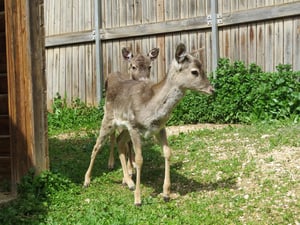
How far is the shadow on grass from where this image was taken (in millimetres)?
7715

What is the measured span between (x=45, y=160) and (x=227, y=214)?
2.78 metres

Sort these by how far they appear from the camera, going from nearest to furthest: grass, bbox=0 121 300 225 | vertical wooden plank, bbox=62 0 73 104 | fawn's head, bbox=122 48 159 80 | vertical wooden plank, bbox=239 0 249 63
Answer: grass, bbox=0 121 300 225 → fawn's head, bbox=122 48 159 80 → vertical wooden plank, bbox=239 0 249 63 → vertical wooden plank, bbox=62 0 73 104

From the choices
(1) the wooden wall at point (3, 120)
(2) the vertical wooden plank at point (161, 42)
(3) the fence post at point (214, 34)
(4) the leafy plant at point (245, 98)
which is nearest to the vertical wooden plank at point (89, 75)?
(2) the vertical wooden plank at point (161, 42)

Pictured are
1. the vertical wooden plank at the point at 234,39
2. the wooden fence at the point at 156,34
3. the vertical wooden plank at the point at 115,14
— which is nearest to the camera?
the wooden fence at the point at 156,34

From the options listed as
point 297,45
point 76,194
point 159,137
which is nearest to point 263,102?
point 297,45

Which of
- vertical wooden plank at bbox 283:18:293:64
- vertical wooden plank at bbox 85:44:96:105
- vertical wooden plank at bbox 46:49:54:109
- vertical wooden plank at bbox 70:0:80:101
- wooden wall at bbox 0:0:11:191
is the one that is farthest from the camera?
vertical wooden plank at bbox 46:49:54:109

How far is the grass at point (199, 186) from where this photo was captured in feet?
21.2

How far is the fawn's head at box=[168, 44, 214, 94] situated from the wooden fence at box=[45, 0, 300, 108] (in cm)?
528

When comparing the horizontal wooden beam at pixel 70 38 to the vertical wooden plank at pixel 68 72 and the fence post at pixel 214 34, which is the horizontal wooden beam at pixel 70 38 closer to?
the vertical wooden plank at pixel 68 72

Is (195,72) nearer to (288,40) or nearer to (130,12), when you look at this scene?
(288,40)

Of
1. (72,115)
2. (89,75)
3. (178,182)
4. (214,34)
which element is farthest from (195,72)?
(89,75)

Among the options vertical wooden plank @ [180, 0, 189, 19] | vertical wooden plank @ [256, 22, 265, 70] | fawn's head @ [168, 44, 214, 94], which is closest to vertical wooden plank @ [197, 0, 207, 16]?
vertical wooden plank @ [180, 0, 189, 19]

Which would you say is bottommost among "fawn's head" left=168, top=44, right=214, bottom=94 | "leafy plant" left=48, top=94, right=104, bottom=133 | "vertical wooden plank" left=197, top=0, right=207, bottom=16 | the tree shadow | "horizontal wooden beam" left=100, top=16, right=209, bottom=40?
the tree shadow

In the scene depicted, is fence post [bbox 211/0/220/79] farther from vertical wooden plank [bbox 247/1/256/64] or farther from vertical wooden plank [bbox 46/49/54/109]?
vertical wooden plank [bbox 46/49/54/109]
